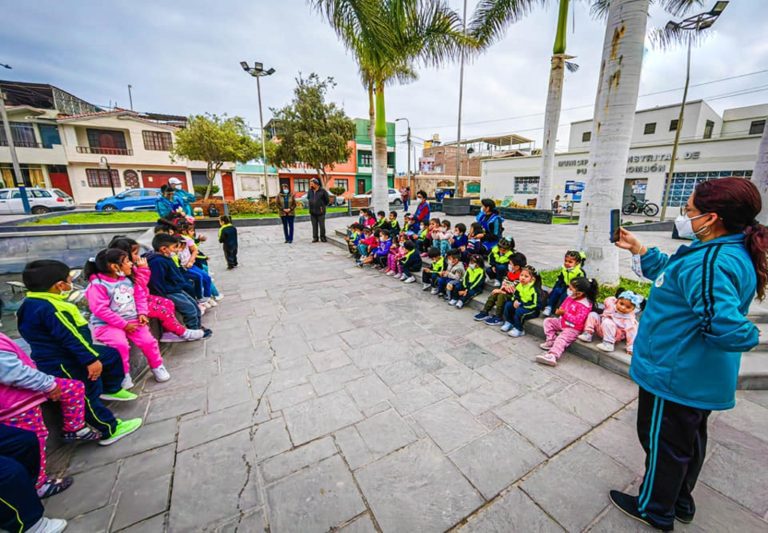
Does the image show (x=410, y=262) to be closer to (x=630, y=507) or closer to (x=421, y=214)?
(x=421, y=214)

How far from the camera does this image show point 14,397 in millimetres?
1865

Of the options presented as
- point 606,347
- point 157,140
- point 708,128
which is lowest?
point 606,347

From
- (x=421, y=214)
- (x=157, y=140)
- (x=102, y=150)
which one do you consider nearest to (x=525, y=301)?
(x=421, y=214)

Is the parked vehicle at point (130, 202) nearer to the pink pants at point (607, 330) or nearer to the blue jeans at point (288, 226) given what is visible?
the blue jeans at point (288, 226)

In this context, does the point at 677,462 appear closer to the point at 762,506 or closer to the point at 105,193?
the point at 762,506

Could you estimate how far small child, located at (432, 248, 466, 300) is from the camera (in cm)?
539

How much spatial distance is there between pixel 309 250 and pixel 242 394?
22.1 feet

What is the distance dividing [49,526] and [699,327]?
136 inches

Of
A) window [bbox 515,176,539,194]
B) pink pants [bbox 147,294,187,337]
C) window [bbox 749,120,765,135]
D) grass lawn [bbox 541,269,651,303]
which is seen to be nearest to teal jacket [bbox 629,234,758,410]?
grass lawn [bbox 541,269,651,303]

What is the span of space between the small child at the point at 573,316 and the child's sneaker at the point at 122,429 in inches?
148

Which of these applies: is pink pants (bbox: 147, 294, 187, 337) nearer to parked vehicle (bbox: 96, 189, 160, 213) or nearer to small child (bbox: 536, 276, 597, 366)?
small child (bbox: 536, 276, 597, 366)

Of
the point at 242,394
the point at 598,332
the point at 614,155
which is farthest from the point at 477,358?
the point at 614,155

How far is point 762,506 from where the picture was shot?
1.90 m

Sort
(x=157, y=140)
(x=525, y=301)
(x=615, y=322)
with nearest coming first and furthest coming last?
(x=615, y=322), (x=525, y=301), (x=157, y=140)
